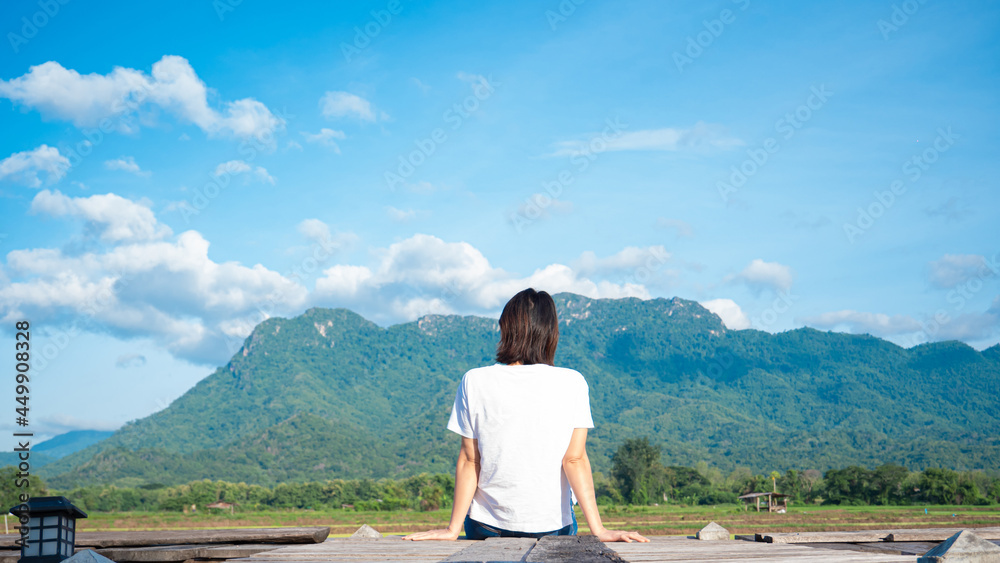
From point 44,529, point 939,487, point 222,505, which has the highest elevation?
point 44,529

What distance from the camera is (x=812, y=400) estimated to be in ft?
445

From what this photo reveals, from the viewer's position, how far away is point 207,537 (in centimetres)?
366

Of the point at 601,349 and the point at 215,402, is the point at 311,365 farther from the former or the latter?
the point at 601,349

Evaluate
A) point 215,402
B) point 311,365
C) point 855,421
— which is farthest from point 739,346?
point 215,402

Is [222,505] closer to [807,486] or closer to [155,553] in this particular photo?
[807,486]

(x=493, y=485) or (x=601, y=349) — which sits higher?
(x=601, y=349)

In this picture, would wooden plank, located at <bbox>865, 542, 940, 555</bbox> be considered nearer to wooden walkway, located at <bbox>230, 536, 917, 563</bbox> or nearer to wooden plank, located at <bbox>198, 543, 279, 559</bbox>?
wooden walkway, located at <bbox>230, 536, 917, 563</bbox>

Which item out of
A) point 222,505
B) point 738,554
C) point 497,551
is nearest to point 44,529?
point 497,551

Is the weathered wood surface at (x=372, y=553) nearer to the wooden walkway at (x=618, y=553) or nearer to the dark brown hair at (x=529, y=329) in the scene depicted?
the wooden walkway at (x=618, y=553)

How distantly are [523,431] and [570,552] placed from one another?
3.65 feet

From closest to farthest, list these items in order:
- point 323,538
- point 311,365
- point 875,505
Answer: point 323,538 < point 875,505 < point 311,365

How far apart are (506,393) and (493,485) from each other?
38 centimetres

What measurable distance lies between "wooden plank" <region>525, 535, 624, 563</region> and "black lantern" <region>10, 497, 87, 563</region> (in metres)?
2.75

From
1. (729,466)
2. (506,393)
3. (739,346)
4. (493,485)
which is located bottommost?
(729,466)
